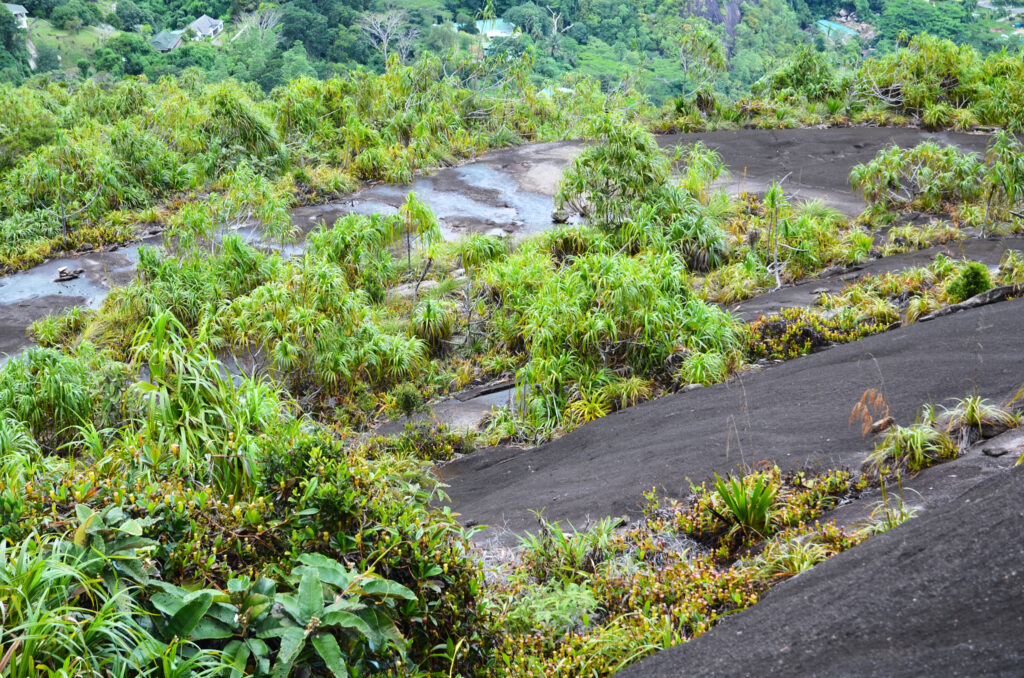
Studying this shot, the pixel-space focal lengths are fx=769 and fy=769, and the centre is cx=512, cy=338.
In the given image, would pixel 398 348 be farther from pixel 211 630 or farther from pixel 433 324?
pixel 211 630

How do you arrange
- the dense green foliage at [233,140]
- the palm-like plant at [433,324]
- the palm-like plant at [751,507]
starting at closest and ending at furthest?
the palm-like plant at [751,507]
the palm-like plant at [433,324]
the dense green foliage at [233,140]

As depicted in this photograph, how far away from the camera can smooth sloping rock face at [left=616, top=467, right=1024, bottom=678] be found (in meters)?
2.68

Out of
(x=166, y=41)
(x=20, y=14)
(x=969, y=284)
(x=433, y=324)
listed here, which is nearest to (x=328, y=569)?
(x=433, y=324)

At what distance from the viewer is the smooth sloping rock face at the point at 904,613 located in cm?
268

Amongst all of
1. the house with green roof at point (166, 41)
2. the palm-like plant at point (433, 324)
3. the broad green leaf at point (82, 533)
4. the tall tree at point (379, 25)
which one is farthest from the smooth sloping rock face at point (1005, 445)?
the house with green roof at point (166, 41)

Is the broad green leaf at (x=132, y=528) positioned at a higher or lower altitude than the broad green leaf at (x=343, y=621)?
higher

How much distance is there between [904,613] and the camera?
2906 mm

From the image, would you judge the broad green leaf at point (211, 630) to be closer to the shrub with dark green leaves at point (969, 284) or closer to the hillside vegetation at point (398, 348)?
the hillside vegetation at point (398, 348)

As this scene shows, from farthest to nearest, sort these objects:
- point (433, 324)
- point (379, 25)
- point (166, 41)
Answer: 1. point (166, 41)
2. point (379, 25)
3. point (433, 324)

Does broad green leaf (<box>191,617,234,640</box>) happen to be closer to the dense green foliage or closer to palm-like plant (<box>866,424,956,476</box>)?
palm-like plant (<box>866,424,956,476</box>)

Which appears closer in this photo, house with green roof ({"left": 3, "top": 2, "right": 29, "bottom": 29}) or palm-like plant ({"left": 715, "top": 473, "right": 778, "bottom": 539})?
palm-like plant ({"left": 715, "top": 473, "right": 778, "bottom": 539})

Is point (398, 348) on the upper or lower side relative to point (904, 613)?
lower

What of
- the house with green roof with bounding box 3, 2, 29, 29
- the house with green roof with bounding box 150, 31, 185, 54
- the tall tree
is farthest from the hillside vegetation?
the house with green roof with bounding box 3, 2, 29, 29

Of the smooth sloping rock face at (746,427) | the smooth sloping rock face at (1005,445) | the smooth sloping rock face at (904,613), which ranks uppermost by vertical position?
the smooth sloping rock face at (904,613)
